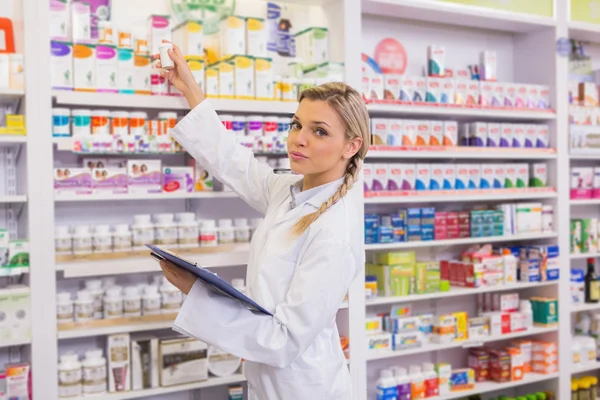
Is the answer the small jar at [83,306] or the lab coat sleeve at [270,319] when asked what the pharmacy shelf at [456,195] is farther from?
the lab coat sleeve at [270,319]

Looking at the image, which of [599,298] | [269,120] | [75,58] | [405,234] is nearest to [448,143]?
[405,234]

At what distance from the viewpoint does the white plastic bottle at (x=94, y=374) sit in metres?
3.19

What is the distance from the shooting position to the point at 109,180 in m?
3.28

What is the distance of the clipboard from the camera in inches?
76.4

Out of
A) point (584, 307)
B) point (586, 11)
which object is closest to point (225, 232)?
point (584, 307)

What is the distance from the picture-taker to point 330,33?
3.97 m

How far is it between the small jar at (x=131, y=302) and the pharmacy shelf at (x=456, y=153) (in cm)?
157

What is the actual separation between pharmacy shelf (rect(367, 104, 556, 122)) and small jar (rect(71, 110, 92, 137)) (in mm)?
1626

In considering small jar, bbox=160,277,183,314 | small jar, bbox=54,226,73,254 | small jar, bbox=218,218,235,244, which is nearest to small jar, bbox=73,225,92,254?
small jar, bbox=54,226,73,254

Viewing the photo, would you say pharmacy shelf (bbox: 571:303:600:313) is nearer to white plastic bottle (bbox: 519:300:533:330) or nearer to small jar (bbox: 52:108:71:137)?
white plastic bottle (bbox: 519:300:533:330)

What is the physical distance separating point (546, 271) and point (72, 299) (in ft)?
10.4

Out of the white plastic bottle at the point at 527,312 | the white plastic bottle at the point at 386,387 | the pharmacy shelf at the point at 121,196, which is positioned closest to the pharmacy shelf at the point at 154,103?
the pharmacy shelf at the point at 121,196

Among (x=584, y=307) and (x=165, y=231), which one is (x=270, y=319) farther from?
(x=584, y=307)

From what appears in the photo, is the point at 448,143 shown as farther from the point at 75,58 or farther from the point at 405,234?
the point at 75,58
